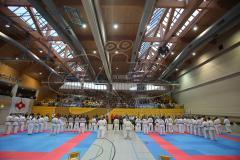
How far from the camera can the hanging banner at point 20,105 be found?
2136cm

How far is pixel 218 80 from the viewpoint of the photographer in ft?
54.2

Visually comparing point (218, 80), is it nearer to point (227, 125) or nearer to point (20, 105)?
point (227, 125)

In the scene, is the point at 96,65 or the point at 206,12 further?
the point at 96,65

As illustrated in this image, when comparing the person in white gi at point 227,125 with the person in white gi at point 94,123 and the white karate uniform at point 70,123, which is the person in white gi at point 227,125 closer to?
the person in white gi at point 94,123

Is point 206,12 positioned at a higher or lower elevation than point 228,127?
Answer: higher

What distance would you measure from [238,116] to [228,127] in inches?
63.3

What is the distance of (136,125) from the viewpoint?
16812mm

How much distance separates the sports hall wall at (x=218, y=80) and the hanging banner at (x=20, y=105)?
1045 inches

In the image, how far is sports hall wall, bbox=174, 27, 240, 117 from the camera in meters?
13.9

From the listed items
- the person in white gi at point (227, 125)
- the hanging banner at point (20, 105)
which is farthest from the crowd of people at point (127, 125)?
the hanging banner at point (20, 105)

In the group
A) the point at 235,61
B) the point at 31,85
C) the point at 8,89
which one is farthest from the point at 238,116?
the point at 31,85

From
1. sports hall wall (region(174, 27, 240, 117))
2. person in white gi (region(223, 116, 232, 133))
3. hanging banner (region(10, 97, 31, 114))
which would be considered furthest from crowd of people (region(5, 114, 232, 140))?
hanging banner (region(10, 97, 31, 114))

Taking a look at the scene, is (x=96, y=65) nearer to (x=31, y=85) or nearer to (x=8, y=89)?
(x=8, y=89)

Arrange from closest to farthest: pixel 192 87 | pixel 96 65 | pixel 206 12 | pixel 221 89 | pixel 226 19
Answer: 1. pixel 226 19
2. pixel 206 12
3. pixel 221 89
4. pixel 96 65
5. pixel 192 87
